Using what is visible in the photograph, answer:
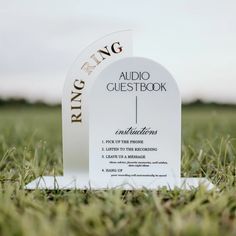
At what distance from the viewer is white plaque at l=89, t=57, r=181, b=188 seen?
2137 millimetres

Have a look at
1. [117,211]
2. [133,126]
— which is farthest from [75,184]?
[117,211]

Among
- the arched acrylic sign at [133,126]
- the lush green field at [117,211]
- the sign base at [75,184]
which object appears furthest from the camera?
the arched acrylic sign at [133,126]

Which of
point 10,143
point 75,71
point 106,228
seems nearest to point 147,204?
point 106,228

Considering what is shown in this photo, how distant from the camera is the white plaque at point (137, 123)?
2.14m

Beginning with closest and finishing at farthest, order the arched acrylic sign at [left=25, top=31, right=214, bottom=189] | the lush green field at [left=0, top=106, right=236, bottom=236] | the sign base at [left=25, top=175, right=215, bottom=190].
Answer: the lush green field at [left=0, top=106, right=236, bottom=236] < the sign base at [left=25, top=175, right=215, bottom=190] < the arched acrylic sign at [left=25, top=31, right=214, bottom=189]

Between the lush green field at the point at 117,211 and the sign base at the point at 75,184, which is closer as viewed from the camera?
the lush green field at the point at 117,211

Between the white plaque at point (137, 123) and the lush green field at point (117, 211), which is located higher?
the white plaque at point (137, 123)

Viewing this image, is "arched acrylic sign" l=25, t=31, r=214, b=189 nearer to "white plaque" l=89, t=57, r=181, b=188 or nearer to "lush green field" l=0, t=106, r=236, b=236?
"white plaque" l=89, t=57, r=181, b=188

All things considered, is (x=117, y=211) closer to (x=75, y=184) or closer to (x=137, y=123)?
(x=75, y=184)

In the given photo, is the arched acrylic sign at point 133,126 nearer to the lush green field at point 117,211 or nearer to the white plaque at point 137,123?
the white plaque at point 137,123

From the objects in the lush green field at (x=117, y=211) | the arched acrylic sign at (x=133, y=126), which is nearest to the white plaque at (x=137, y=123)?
the arched acrylic sign at (x=133, y=126)

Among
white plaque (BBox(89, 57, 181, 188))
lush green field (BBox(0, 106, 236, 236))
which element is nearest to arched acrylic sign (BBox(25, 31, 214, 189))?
white plaque (BBox(89, 57, 181, 188))

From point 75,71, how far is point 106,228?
0.98 m

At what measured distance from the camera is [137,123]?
214 centimetres
